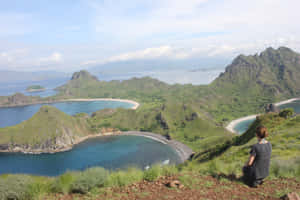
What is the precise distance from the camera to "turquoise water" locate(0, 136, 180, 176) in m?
89.6

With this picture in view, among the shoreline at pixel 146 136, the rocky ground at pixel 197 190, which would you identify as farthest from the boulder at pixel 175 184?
the shoreline at pixel 146 136

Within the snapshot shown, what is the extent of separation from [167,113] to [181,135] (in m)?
31.6

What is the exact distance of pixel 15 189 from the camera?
8055 millimetres

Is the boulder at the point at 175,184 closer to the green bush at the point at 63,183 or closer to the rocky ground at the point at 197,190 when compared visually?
the rocky ground at the point at 197,190

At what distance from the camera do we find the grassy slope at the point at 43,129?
116188 millimetres

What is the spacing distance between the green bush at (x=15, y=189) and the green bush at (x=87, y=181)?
1871mm

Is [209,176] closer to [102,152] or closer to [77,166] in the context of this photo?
[77,166]

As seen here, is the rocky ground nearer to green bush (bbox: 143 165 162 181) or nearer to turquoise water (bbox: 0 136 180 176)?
green bush (bbox: 143 165 162 181)

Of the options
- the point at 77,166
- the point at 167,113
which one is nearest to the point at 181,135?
the point at 167,113

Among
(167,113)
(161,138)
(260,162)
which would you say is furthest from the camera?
(167,113)

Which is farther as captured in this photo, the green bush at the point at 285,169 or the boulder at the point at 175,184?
the green bush at the point at 285,169

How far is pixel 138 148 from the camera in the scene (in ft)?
356

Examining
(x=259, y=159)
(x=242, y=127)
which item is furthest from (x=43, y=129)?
(x=242, y=127)

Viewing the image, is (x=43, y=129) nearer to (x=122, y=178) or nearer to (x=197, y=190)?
(x=122, y=178)
